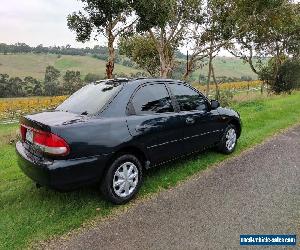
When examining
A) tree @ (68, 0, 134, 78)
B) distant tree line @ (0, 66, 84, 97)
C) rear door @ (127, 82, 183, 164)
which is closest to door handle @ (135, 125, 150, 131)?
rear door @ (127, 82, 183, 164)

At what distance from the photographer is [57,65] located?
360 ft

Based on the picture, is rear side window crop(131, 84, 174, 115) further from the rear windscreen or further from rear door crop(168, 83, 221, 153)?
the rear windscreen

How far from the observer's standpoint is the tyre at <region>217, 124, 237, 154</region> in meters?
7.43

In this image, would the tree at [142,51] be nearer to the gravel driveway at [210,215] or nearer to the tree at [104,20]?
the tree at [104,20]

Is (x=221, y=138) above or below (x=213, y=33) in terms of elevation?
below

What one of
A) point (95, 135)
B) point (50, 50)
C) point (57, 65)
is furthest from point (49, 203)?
point (50, 50)

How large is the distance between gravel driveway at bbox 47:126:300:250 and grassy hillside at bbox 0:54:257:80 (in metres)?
86.2

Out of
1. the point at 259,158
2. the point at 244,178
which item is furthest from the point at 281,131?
the point at 244,178

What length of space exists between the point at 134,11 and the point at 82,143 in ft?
38.3

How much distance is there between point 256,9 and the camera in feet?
60.1

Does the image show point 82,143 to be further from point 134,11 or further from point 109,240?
point 134,11

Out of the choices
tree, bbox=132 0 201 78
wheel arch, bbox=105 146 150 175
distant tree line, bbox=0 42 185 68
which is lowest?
wheel arch, bbox=105 146 150 175

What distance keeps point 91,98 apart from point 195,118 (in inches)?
81.3

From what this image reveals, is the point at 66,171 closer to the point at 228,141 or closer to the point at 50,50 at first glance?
the point at 228,141
